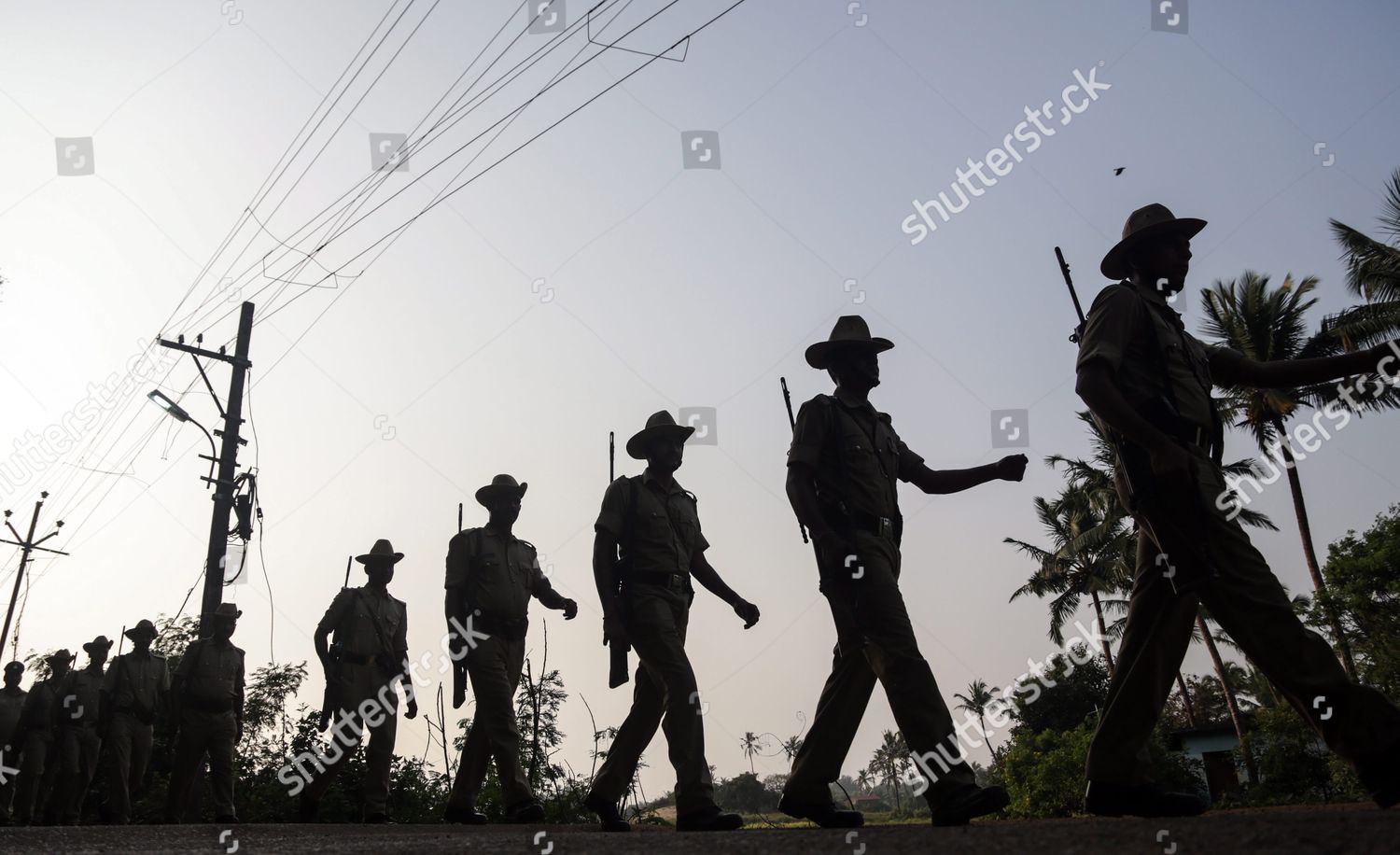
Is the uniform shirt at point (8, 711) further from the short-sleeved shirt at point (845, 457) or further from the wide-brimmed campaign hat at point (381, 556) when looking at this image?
the short-sleeved shirt at point (845, 457)

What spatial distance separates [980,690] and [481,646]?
255 feet

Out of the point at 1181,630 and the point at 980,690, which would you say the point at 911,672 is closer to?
the point at 1181,630

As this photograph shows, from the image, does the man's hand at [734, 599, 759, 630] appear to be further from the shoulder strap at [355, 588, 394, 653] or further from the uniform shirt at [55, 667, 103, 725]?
the uniform shirt at [55, 667, 103, 725]

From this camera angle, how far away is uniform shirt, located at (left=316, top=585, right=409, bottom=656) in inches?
337

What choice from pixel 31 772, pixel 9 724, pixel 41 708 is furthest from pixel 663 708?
pixel 9 724

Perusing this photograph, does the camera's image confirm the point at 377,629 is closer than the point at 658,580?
No

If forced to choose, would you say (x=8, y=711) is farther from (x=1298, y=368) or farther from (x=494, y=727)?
(x=1298, y=368)

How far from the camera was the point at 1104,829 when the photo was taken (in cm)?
304

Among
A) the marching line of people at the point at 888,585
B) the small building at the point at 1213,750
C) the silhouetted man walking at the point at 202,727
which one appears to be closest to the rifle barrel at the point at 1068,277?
the marching line of people at the point at 888,585

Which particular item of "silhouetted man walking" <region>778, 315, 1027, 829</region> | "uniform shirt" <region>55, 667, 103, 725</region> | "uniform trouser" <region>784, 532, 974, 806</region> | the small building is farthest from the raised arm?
the small building

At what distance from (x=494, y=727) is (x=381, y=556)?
2.66m

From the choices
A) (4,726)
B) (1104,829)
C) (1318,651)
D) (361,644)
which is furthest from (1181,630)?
(4,726)

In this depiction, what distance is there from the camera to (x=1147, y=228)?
422 centimetres

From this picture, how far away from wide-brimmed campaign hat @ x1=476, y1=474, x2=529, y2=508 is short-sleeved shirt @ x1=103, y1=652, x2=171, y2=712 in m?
5.92
